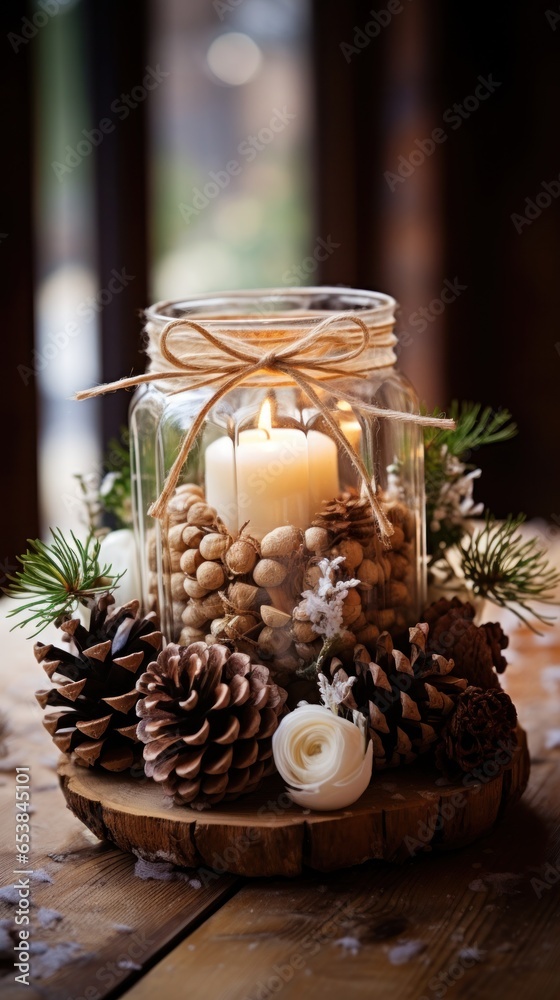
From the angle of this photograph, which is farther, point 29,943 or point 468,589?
point 468,589

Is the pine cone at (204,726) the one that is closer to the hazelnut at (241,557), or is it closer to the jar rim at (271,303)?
the hazelnut at (241,557)

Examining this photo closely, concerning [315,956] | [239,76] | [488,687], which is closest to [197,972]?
[315,956]

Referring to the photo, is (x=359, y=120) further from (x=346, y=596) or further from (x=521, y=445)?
(x=346, y=596)

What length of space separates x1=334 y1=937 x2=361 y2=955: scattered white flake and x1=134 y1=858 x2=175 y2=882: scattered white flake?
14 cm

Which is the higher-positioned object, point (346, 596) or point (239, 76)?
point (239, 76)

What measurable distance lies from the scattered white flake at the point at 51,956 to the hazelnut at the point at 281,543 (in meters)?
0.29

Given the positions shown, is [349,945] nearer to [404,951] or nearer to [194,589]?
[404,951]

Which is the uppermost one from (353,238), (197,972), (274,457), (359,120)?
(359,120)

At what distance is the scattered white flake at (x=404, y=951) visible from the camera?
1.90ft

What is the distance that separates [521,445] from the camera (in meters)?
2.21

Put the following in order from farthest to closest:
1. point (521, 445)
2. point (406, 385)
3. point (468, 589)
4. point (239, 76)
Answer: point (521, 445) < point (239, 76) < point (468, 589) < point (406, 385)

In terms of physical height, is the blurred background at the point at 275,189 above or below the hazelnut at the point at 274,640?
above

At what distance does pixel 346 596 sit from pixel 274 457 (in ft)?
0.40

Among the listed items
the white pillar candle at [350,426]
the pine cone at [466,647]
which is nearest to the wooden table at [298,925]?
the pine cone at [466,647]
